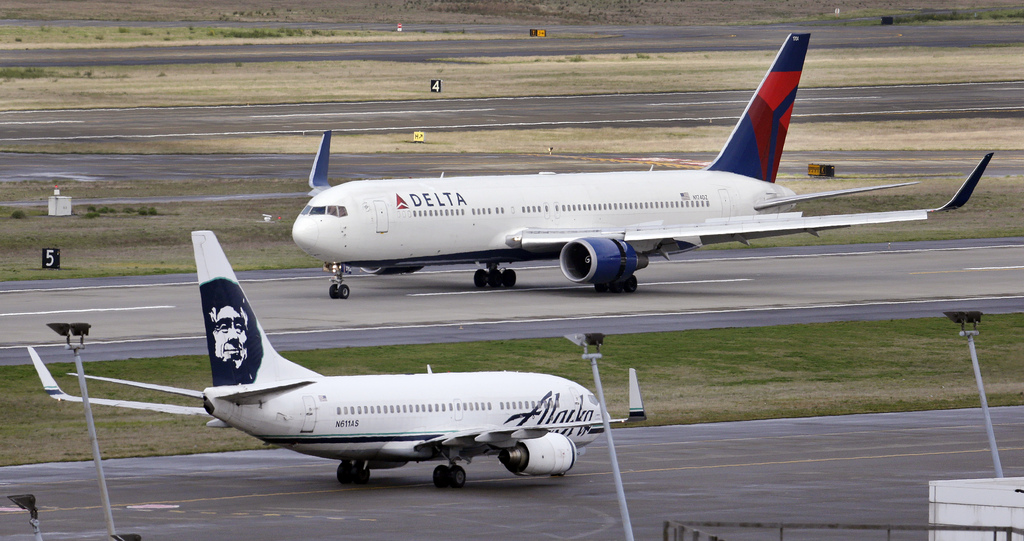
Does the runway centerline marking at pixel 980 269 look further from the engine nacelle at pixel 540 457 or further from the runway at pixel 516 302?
the engine nacelle at pixel 540 457

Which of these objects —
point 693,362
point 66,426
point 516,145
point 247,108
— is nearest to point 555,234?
point 693,362

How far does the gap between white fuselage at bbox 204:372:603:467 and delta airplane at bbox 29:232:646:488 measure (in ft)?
0.08

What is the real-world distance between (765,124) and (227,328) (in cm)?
5007

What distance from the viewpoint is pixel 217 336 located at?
38.3 meters

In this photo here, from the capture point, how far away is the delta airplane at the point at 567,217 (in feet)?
231

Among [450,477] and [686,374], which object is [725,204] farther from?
[450,477]

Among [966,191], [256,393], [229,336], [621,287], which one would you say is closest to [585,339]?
[256,393]

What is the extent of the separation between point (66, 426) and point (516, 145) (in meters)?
88.1

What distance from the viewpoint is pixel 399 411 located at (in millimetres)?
39938

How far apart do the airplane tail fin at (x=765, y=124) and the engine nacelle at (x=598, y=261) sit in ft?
38.4

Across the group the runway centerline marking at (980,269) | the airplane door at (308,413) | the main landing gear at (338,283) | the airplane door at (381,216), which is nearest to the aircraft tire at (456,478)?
the airplane door at (308,413)

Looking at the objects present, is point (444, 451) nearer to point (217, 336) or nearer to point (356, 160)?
point (217, 336)

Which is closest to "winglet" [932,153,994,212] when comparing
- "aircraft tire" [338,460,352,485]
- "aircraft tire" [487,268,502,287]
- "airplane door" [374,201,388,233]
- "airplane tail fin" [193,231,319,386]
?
"aircraft tire" [487,268,502,287]

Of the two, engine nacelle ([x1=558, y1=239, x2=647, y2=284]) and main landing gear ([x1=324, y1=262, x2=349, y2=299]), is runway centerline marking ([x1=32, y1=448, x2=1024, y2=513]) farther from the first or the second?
main landing gear ([x1=324, y1=262, x2=349, y2=299])
